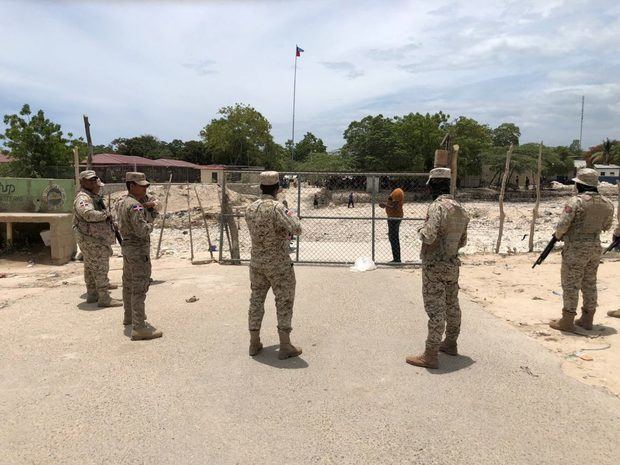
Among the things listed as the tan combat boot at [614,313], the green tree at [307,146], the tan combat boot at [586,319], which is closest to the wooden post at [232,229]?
the tan combat boot at [586,319]

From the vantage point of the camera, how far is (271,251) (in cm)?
438

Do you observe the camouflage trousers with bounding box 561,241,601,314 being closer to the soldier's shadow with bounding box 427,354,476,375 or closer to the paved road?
the paved road

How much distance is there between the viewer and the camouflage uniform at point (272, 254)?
436 centimetres

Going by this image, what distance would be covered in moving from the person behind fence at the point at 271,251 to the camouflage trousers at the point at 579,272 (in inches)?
128

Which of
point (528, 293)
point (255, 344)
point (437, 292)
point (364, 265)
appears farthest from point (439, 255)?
point (364, 265)

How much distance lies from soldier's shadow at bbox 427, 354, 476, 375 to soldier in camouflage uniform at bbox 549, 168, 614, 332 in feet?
5.56

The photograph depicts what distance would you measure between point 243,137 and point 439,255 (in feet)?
171

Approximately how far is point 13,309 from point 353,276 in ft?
17.5

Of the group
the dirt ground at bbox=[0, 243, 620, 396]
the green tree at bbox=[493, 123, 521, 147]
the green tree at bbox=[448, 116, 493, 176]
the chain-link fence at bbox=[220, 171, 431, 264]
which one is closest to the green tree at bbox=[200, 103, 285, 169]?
the chain-link fence at bbox=[220, 171, 431, 264]

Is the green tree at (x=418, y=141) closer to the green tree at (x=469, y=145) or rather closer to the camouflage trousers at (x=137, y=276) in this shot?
the green tree at (x=469, y=145)

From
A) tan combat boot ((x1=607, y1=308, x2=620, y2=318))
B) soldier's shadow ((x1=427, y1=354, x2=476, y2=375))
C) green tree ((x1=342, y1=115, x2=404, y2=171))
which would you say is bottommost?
soldier's shadow ((x1=427, y1=354, x2=476, y2=375))

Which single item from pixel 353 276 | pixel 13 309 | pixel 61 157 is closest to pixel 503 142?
pixel 61 157

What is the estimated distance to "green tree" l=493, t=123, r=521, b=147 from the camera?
67625mm

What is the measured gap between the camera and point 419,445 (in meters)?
3.07
